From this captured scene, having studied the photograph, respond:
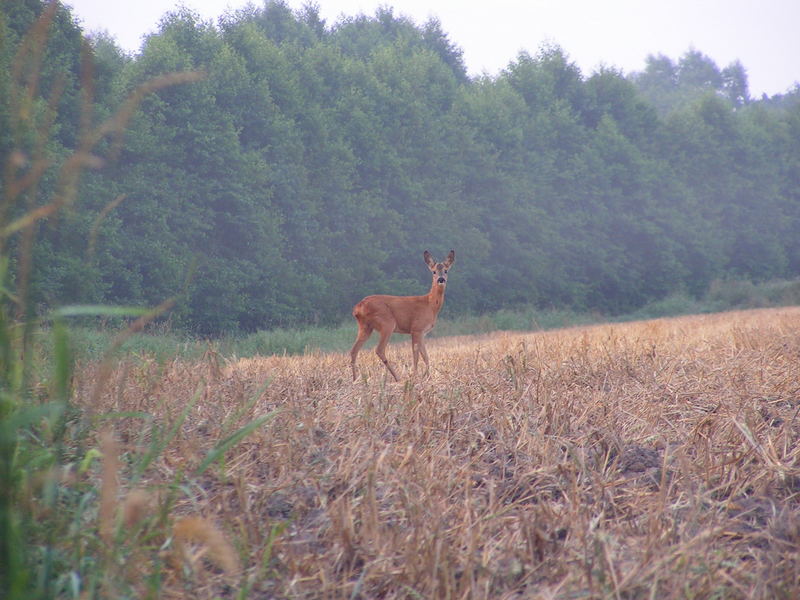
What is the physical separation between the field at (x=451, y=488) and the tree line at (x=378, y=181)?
0.94m

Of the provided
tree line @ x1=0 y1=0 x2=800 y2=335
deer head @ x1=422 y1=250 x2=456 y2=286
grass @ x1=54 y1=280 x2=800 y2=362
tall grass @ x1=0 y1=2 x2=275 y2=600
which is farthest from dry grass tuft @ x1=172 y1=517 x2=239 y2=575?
grass @ x1=54 y1=280 x2=800 y2=362

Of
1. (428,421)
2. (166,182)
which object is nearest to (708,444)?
(428,421)

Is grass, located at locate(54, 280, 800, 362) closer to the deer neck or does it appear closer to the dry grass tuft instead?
the deer neck

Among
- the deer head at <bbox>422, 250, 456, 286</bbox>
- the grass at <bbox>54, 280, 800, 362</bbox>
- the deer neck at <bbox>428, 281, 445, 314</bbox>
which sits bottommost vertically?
the grass at <bbox>54, 280, 800, 362</bbox>

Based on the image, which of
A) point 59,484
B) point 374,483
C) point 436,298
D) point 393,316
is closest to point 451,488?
point 374,483

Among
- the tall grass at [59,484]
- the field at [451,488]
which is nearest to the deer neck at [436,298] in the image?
the field at [451,488]

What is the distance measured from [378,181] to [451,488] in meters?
25.9

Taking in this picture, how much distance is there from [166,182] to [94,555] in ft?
65.1

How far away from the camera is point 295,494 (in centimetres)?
335

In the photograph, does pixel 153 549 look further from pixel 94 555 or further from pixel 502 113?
pixel 502 113

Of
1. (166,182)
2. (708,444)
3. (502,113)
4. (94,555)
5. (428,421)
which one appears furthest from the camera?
(502,113)

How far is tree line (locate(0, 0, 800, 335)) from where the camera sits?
20656 mm

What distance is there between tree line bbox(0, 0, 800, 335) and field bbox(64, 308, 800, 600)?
941 mm

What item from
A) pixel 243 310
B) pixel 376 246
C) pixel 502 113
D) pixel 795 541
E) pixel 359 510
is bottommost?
pixel 795 541
